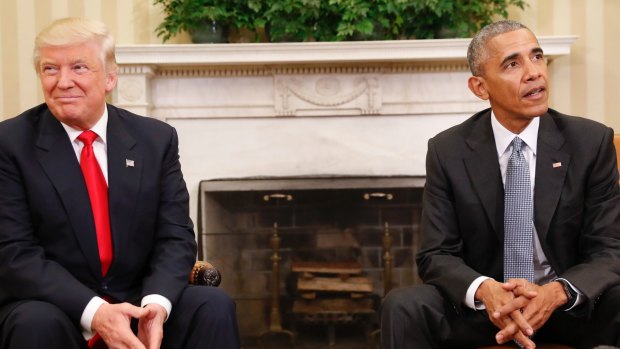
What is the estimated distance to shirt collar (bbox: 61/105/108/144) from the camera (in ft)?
7.30

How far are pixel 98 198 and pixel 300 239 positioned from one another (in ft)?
6.18

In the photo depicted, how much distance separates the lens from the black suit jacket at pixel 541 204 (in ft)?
7.24

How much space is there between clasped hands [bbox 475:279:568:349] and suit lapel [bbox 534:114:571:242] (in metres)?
0.22

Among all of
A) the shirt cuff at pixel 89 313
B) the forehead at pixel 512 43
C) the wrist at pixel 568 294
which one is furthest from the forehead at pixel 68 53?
the wrist at pixel 568 294

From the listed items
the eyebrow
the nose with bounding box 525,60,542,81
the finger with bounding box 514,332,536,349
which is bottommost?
the finger with bounding box 514,332,536,349

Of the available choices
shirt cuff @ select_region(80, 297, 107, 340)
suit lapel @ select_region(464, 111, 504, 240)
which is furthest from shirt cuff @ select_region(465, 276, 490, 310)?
shirt cuff @ select_region(80, 297, 107, 340)

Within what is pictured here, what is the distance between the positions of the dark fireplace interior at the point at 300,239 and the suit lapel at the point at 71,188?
70.5 inches

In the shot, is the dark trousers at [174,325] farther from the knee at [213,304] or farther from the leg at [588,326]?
the leg at [588,326]

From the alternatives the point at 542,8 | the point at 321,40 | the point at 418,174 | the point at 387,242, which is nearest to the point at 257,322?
the point at 387,242

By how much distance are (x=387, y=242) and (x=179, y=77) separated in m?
1.32

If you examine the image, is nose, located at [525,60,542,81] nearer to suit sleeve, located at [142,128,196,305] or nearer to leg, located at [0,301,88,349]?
suit sleeve, located at [142,128,196,305]

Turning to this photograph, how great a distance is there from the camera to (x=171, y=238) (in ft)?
7.42

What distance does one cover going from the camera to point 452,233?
2.30m

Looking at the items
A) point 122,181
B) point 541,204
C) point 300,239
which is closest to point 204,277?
point 122,181
